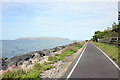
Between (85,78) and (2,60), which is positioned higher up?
(85,78)

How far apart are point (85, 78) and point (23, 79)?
3019mm

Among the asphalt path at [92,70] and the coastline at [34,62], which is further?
the coastline at [34,62]

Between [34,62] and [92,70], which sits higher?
[92,70]

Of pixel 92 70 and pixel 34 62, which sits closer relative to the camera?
pixel 92 70

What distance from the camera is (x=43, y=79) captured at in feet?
28.8

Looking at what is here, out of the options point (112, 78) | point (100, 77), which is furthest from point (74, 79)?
point (112, 78)

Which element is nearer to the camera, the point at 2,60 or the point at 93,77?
the point at 93,77

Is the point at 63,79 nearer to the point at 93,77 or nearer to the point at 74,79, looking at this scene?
the point at 74,79

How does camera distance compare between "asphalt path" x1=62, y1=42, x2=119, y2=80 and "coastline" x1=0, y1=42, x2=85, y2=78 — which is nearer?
"asphalt path" x1=62, y1=42, x2=119, y2=80

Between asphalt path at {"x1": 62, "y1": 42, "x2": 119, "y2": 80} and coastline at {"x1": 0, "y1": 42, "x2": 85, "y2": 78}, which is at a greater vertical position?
asphalt path at {"x1": 62, "y1": 42, "x2": 119, "y2": 80}

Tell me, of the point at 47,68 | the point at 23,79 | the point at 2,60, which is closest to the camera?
the point at 23,79

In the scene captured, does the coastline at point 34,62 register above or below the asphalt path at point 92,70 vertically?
below

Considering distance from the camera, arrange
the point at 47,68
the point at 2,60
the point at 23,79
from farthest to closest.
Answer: the point at 2,60, the point at 47,68, the point at 23,79

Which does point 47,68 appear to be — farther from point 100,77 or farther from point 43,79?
point 100,77
